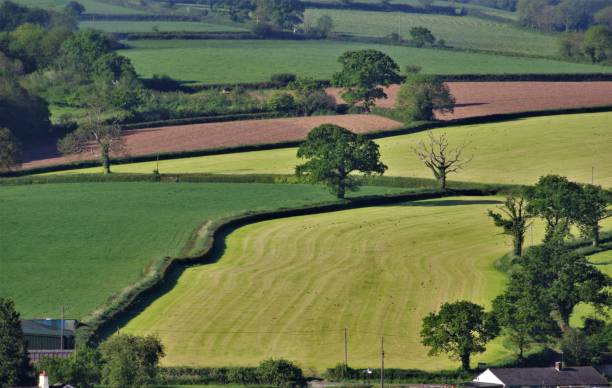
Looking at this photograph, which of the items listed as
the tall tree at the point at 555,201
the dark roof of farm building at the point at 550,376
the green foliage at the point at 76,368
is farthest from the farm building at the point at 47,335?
the tall tree at the point at 555,201

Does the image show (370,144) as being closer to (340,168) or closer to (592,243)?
(340,168)

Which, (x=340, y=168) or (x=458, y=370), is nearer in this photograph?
(x=458, y=370)

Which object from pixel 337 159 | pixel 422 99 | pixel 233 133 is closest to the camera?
pixel 337 159

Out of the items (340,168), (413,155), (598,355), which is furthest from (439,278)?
(413,155)

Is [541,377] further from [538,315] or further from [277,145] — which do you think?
[277,145]

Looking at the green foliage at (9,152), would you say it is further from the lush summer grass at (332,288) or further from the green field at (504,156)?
the lush summer grass at (332,288)

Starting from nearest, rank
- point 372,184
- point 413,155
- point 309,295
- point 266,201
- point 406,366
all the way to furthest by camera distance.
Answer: point 406,366 < point 309,295 < point 266,201 < point 372,184 < point 413,155

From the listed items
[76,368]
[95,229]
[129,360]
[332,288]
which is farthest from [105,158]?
[129,360]
